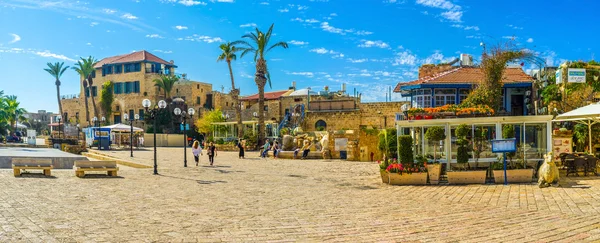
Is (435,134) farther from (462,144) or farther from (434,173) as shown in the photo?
(434,173)

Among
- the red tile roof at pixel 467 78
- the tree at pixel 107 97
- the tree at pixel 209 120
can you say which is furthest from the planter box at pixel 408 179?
the tree at pixel 107 97

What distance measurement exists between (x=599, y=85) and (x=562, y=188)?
12.8 meters

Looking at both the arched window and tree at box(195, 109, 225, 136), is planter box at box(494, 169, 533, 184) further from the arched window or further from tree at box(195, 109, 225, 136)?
tree at box(195, 109, 225, 136)

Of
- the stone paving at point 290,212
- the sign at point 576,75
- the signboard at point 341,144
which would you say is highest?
the sign at point 576,75

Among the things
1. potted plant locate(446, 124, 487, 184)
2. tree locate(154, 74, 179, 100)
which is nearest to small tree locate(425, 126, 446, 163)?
potted plant locate(446, 124, 487, 184)

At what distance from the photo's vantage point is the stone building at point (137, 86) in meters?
59.9

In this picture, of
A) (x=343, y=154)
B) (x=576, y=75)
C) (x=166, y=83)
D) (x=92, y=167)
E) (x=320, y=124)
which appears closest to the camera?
(x=92, y=167)

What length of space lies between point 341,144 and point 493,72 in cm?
851

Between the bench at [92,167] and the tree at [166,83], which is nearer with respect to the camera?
the bench at [92,167]

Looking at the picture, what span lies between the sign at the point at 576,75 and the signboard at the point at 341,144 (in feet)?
36.1

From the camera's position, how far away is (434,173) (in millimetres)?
12883

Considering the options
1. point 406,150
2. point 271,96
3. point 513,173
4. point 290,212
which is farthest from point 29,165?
point 271,96

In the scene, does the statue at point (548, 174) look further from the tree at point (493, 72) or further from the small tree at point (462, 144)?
the tree at point (493, 72)

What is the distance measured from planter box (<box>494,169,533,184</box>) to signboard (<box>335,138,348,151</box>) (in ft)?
42.4
